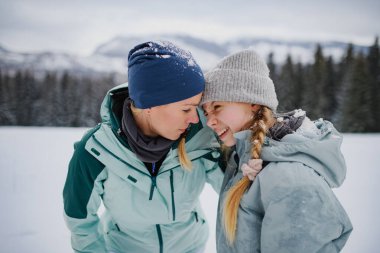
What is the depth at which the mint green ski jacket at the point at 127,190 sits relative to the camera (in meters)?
1.86

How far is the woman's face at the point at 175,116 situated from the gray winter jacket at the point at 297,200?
0.42m

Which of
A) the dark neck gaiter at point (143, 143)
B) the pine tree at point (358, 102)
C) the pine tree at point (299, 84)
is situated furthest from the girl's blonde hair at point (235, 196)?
the pine tree at point (299, 84)

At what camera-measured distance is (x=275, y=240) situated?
131cm

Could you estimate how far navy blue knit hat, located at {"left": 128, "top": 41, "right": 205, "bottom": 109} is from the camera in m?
1.77

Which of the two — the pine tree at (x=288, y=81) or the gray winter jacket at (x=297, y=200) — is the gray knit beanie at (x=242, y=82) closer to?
the gray winter jacket at (x=297, y=200)

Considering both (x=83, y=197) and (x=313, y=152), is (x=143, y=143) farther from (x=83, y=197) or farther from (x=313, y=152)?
(x=313, y=152)

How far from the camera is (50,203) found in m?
4.37

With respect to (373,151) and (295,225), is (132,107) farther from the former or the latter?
(373,151)

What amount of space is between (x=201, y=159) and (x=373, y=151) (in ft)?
24.5

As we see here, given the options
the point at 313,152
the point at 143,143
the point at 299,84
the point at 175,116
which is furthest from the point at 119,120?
the point at 299,84

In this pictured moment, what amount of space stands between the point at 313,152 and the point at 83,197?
1412mm

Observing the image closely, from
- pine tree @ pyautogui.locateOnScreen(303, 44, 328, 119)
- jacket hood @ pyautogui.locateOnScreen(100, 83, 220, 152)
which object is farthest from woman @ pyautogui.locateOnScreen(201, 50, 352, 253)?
pine tree @ pyautogui.locateOnScreen(303, 44, 328, 119)

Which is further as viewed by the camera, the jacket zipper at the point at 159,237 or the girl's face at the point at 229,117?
the jacket zipper at the point at 159,237

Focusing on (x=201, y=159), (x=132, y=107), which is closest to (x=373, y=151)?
(x=201, y=159)
